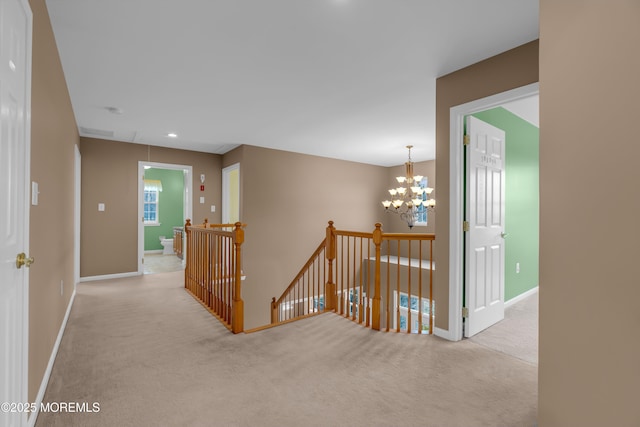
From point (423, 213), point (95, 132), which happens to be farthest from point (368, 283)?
point (95, 132)

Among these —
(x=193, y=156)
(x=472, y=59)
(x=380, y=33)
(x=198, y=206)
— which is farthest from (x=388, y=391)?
(x=193, y=156)

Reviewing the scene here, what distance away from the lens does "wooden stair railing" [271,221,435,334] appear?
2973 millimetres

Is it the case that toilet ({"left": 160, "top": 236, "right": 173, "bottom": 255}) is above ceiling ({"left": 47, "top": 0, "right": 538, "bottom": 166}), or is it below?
below

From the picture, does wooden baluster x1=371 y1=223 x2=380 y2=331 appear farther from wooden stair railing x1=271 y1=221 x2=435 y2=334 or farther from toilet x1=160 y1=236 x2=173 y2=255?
toilet x1=160 y1=236 x2=173 y2=255

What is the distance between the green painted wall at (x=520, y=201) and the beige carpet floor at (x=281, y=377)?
1797mm

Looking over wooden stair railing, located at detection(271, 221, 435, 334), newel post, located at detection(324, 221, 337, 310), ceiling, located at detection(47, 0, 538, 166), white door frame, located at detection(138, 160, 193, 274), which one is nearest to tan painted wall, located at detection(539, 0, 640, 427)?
ceiling, located at detection(47, 0, 538, 166)

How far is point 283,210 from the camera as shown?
233 inches

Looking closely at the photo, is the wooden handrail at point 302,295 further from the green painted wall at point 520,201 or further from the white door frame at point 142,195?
the white door frame at point 142,195

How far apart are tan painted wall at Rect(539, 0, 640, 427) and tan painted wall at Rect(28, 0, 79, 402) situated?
2.52 meters

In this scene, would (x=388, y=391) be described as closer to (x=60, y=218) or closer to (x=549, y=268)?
(x=549, y=268)

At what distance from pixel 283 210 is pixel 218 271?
8.63 feet

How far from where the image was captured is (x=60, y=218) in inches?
103

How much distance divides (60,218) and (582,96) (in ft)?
12.1

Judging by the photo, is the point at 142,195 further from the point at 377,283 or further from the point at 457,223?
the point at 457,223
